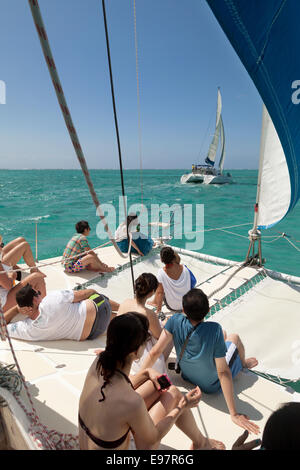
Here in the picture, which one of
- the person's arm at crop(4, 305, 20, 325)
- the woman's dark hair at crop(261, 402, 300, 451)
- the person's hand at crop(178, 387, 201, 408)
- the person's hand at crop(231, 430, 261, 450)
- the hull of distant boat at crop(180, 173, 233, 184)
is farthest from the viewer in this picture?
the hull of distant boat at crop(180, 173, 233, 184)

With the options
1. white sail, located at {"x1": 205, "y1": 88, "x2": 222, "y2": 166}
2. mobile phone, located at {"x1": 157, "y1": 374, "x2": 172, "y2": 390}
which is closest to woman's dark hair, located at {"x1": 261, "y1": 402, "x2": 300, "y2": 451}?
mobile phone, located at {"x1": 157, "y1": 374, "x2": 172, "y2": 390}

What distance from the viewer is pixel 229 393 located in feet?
6.01

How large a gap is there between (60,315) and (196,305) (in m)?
1.48

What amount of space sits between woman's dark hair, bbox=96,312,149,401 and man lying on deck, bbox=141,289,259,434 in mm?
632

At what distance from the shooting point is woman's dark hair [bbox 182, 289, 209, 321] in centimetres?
183

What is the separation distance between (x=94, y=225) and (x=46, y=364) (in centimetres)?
1291

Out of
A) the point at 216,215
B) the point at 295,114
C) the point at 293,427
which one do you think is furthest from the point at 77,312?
the point at 216,215

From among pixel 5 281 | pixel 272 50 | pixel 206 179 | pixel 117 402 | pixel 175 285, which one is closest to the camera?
pixel 117 402

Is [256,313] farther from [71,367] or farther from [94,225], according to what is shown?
[94,225]

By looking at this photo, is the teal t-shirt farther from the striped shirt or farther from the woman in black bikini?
the striped shirt

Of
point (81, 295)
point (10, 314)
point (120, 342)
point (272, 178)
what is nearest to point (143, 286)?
point (81, 295)

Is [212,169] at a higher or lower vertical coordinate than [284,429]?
higher

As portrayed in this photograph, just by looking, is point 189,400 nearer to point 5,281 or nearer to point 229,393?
point 229,393
